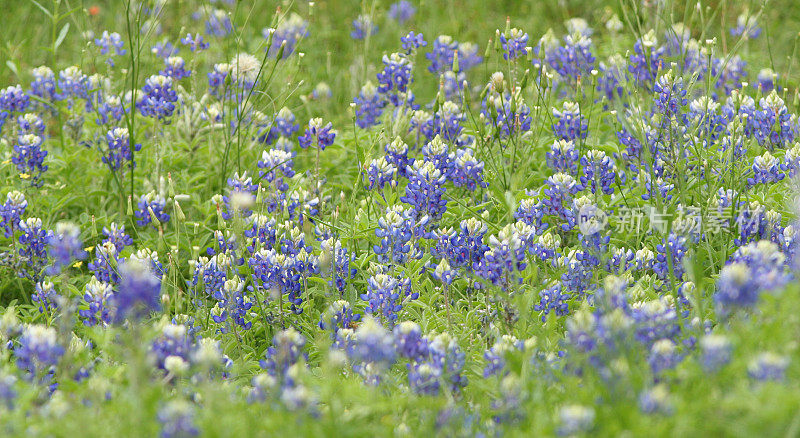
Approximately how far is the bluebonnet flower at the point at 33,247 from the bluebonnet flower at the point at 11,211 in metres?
0.05

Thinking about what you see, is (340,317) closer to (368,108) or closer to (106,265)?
(106,265)

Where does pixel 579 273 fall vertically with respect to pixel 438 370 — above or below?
above

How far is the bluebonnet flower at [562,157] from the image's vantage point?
4.02 metres

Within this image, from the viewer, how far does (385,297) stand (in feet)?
10.5

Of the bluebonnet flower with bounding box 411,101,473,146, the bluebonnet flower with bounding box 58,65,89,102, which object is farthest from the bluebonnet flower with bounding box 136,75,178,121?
the bluebonnet flower with bounding box 411,101,473,146

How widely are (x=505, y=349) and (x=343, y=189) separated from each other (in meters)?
2.16

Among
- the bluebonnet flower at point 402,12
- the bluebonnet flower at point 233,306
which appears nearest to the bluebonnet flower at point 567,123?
the bluebonnet flower at point 233,306

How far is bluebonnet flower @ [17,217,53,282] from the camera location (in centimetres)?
376

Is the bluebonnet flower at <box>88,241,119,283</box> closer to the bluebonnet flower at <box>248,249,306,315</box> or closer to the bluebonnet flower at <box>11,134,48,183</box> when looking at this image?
the bluebonnet flower at <box>248,249,306,315</box>

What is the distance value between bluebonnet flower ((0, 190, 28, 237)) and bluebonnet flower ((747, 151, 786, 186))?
310cm

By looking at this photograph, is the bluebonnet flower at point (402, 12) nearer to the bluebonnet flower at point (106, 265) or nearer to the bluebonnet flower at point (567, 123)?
the bluebonnet flower at point (567, 123)

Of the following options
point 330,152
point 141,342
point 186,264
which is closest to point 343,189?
point 330,152

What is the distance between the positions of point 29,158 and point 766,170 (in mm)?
3312

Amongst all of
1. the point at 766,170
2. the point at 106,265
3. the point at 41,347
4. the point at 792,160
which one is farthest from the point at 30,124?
the point at 792,160
